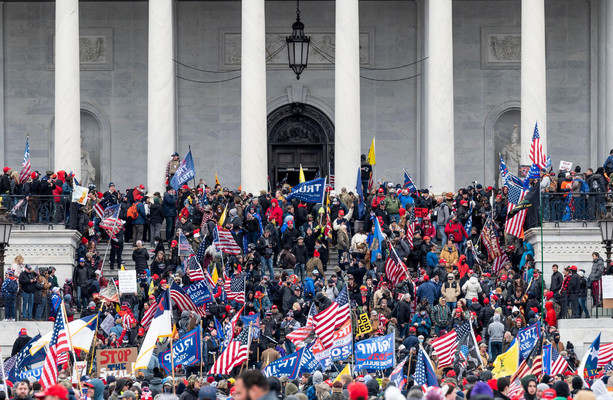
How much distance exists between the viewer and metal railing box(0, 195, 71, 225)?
48.5 metres

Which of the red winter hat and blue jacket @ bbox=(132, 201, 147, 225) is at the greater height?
blue jacket @ bbox=(132, 201, 147, 225)

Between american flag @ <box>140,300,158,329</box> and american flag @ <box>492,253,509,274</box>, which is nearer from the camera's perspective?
american flag @ <box>140,300,158,329</box>

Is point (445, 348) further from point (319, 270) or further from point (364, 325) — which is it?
point (319, 270)

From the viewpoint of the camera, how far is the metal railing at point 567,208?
48781 millimetres

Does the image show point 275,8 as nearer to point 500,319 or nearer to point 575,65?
point 575,65

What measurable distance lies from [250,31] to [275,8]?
24.9 feet

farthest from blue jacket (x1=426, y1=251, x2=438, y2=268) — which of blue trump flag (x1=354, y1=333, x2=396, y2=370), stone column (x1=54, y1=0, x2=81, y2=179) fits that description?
stone column (x1=54, y1=0, x2=81, y2=179)

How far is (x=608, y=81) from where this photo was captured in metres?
57.9

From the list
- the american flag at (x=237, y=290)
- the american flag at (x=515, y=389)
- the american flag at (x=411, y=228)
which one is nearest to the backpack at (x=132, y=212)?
the american flag at (x=237, y=290)

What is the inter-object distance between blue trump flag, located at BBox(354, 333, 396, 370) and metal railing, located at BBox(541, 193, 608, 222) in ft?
52.8

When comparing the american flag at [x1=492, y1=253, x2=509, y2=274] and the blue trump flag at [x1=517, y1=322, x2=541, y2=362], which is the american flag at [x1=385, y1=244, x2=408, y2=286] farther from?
the blue trump flag at [x1=517, y1=322, x2=541, y2=362]

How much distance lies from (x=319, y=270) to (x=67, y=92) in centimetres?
1251

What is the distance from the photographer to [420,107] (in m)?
60.8

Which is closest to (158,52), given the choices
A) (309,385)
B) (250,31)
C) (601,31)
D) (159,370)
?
(250,31)
